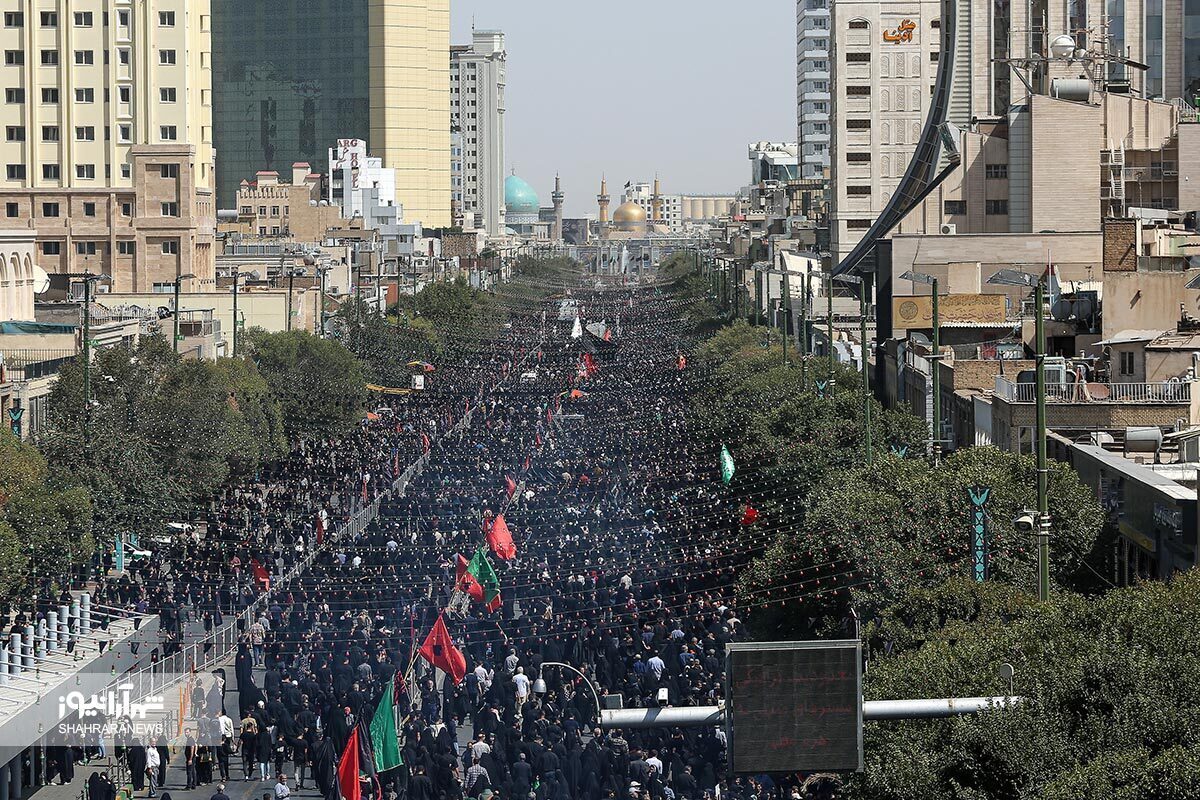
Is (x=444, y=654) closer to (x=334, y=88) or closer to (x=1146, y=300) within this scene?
(x=1146, y=300)

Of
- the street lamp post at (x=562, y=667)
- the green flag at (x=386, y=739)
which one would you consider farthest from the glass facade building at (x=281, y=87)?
the green flag at (x=386, y=739)

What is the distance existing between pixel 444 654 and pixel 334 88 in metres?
159

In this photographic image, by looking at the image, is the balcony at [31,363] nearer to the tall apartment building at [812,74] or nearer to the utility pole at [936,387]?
the utility pole at [936,387]

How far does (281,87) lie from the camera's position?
18575cm

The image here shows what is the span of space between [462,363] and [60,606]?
199 feet

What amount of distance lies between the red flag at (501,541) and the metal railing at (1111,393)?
353 inches

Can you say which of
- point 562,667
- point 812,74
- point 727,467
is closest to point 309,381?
point 727,467

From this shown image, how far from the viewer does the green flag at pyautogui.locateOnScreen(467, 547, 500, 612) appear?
1355 inches

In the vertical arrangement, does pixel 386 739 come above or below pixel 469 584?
below

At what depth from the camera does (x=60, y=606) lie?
31750mm

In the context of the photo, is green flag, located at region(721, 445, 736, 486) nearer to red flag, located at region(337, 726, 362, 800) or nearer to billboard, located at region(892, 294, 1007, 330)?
billboard, located at region(892, 294, 1007, 330)

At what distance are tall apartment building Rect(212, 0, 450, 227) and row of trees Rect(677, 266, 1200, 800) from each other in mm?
134049

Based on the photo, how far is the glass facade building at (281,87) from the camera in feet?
602

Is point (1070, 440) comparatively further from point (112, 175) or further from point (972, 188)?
point (112, 175)
